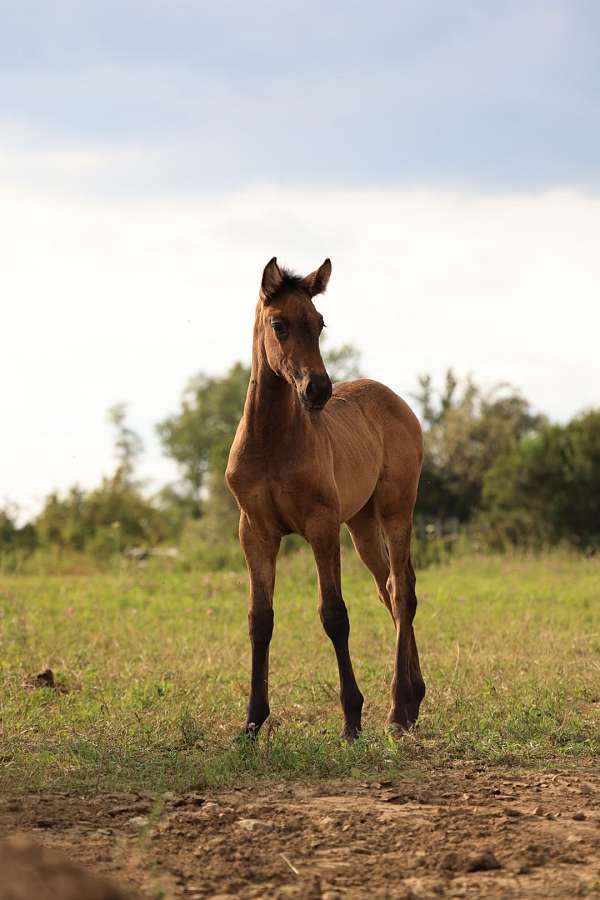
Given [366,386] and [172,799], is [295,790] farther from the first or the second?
[366,386]

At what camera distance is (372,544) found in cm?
821

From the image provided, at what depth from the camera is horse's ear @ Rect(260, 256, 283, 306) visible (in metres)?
6.59

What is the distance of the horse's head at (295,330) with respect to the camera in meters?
6.26

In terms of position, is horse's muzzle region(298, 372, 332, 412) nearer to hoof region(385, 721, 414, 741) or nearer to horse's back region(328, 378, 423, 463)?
horse's back region(328, 378, 423, 463)

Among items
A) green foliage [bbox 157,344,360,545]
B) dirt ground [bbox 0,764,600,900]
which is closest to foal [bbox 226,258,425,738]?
dirt ground [bbox 0,764,600,900]

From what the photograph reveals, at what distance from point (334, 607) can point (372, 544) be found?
152cm

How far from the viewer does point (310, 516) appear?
22.2 ft

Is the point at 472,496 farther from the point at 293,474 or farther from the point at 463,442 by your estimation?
the point at 293,474

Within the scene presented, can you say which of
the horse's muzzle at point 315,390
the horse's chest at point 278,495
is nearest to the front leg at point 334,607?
the horse's chest at point 278,495

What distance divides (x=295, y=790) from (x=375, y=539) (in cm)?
312

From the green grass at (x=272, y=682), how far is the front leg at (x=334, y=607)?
286 mm

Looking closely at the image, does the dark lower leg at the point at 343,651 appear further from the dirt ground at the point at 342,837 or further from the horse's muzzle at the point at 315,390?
the horse's muzzle at the point at 315,390

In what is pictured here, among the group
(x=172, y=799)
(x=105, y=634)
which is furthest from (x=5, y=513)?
(x=172, y=799)

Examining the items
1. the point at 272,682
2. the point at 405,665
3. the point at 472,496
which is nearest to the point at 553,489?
the point at 472,496
